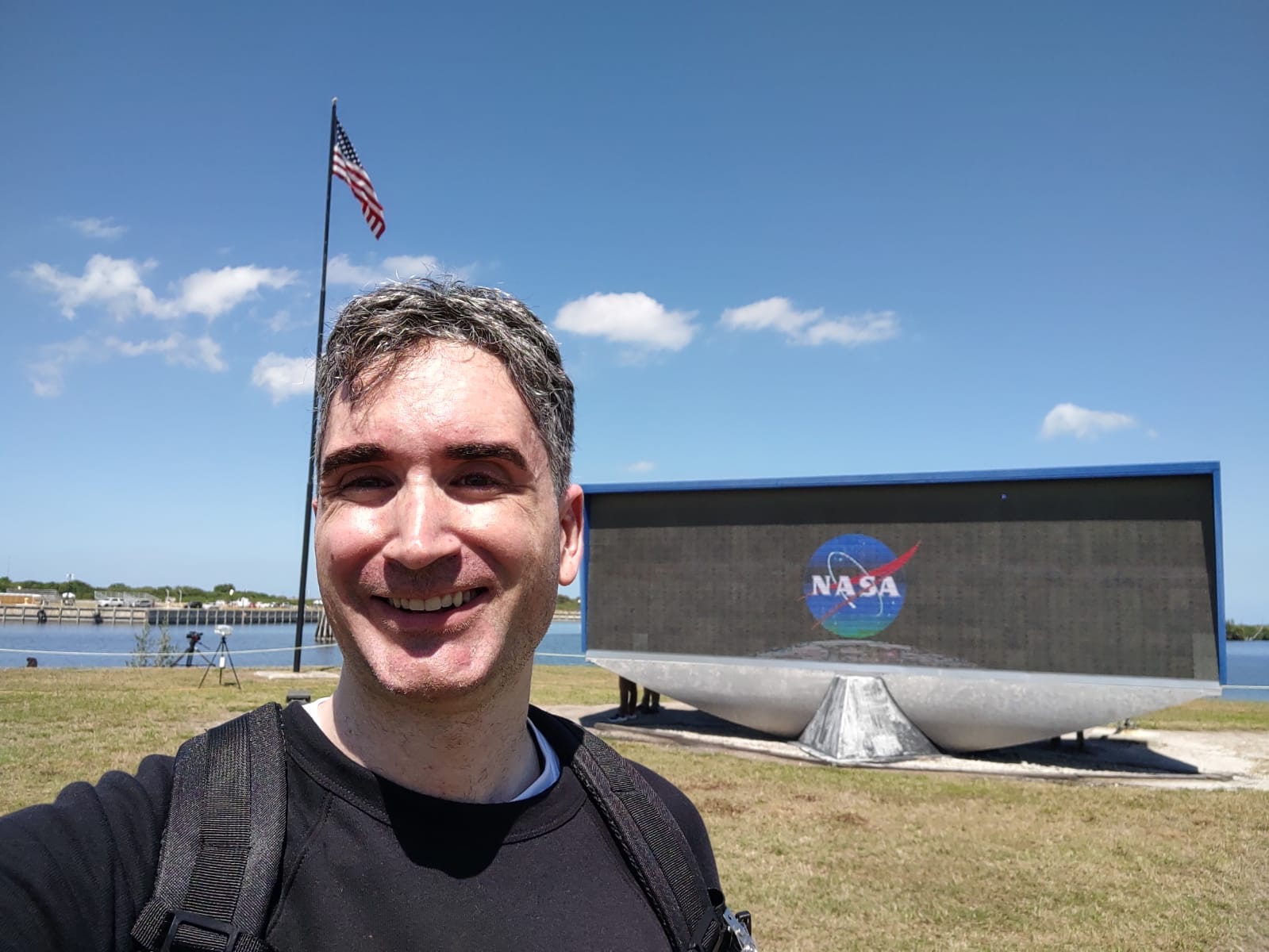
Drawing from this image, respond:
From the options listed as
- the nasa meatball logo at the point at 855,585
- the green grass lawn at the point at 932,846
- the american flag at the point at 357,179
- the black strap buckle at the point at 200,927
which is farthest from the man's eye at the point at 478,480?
the american flag at the point at 357,179

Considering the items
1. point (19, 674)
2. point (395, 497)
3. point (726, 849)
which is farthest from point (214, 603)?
point (395, 497)

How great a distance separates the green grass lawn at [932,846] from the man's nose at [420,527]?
636 centimetres

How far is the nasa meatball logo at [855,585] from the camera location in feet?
50.8

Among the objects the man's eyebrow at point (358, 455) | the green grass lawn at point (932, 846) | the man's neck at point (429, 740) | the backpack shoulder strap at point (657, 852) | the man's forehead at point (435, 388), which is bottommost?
the green grass lawn at point (932, 846)

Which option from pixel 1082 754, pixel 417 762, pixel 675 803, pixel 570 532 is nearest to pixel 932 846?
pixel 675 803

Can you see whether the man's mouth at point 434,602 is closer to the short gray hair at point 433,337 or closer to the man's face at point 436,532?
the man's face at point 436,532

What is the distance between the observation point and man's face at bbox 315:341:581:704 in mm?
1770

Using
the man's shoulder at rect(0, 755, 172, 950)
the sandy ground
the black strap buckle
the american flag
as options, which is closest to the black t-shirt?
the man's shoulder at rect(0, 755, 172, 950)

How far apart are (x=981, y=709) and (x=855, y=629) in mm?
2454

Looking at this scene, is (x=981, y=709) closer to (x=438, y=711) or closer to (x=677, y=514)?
(x=677, y=514)

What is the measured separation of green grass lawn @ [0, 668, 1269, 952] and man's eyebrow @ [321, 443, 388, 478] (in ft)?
21.2

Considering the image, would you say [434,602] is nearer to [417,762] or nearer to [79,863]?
[417,762]

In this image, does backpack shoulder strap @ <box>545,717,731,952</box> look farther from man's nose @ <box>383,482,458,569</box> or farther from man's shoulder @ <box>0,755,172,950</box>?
man's shoulder @ <box>0,755,172,950</box>

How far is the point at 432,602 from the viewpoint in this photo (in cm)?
178
